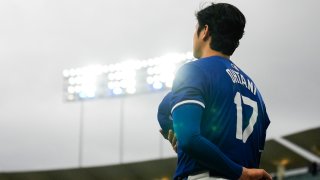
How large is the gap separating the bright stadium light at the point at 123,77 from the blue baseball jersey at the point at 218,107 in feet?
98.3

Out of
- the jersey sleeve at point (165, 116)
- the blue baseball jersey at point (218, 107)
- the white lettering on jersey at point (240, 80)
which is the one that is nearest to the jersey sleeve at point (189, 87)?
the blue baseball jersey at point (218, 107)

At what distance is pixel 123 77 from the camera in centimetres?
3453

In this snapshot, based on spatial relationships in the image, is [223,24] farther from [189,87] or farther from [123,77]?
[123,77]

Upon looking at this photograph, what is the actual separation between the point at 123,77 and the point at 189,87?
31937 mm

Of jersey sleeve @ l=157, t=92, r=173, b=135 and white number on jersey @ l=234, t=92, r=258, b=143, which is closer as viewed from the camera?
white number on jersey @ l=234, t=92, r=258, b=143

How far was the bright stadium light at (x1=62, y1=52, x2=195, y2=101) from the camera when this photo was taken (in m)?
33.3

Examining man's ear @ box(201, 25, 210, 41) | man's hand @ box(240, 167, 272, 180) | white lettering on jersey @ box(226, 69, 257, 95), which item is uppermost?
man's ear @ box(201, 25, 210, 41)

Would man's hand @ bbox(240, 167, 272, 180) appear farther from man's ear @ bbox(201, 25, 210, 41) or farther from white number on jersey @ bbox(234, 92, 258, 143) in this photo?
man's ear @ bbox(201, 25, 210, 41)

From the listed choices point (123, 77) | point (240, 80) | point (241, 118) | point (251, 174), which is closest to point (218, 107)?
point (241, 118)

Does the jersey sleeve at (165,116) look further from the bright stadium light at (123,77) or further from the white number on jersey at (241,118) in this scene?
the bright stadium light at (123,77)

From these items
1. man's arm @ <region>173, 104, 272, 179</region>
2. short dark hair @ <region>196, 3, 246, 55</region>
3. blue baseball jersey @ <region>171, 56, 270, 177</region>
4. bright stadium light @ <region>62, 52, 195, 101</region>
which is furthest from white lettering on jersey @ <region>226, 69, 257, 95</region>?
bright stadium light @ <region>62, 52, 195, 101</region>

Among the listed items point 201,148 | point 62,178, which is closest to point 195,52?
point 201,148

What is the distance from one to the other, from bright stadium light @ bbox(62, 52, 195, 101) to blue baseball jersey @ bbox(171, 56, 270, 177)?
29948mm

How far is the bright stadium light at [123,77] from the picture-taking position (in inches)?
1312
